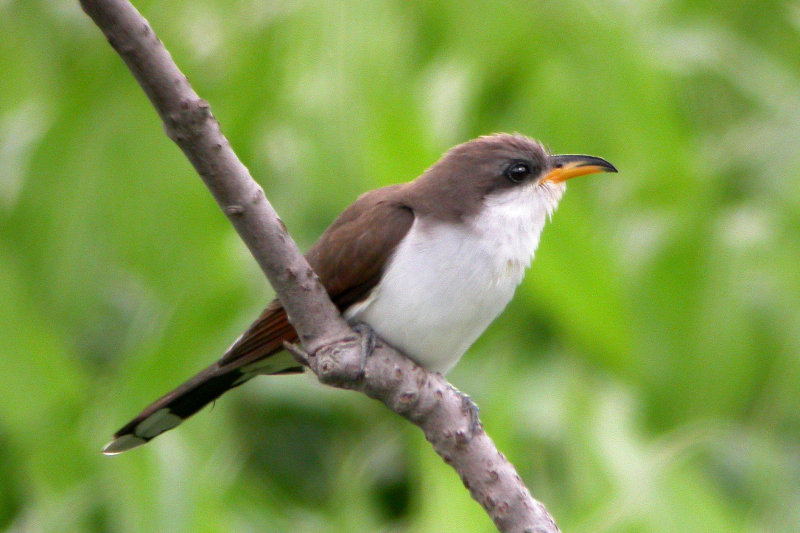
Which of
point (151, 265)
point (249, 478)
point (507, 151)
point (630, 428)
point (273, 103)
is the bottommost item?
point (630, 428)

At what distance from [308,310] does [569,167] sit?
4.56ft

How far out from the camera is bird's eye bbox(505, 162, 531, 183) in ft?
11.4

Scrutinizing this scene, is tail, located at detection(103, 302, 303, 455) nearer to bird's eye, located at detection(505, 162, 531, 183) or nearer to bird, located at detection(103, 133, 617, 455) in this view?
bird, located at detection(103, 133, 617, 455)

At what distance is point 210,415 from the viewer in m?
4.30

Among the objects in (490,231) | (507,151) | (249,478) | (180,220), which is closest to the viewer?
(490,231)

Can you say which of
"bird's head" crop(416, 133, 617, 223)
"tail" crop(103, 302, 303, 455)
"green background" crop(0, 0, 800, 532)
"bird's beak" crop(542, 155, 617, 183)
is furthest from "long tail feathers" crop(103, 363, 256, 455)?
"bird's beak" crop(542, 155, 617, 183)

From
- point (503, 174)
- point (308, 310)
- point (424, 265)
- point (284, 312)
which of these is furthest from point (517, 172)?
point (308, 310)

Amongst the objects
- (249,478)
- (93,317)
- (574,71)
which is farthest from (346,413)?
(574,71)

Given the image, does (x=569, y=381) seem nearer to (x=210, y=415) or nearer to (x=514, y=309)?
(x=514, y=309)

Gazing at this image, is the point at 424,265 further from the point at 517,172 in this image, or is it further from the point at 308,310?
the point at 308,310

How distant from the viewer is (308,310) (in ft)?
7.95

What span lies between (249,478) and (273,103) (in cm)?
173

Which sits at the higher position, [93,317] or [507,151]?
[93,317]

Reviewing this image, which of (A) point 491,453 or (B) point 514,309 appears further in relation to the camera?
(B) point 514,309
